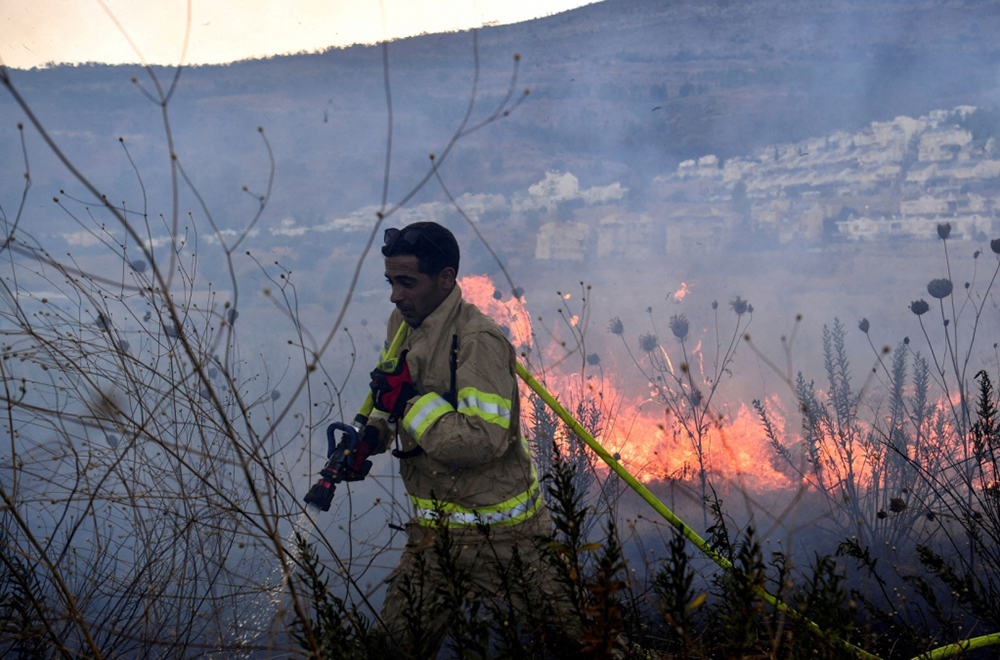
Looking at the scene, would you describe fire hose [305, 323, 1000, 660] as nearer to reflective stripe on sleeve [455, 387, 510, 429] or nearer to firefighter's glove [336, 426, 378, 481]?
firefighter's glove [336, 426, 378, 481]

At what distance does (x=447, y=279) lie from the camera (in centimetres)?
323

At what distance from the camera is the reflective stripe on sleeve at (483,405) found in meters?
2.80

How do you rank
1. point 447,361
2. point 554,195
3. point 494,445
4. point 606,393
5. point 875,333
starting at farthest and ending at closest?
point 554,195, point 875,333, point 606,393, point 447,361, point 494,445

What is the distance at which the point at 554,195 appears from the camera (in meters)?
9.62

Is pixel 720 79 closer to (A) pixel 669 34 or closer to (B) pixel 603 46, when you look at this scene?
(A) pixel 669 34

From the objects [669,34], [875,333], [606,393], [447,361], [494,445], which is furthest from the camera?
[669,34]

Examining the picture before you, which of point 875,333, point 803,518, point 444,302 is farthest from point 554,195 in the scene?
point 444,302

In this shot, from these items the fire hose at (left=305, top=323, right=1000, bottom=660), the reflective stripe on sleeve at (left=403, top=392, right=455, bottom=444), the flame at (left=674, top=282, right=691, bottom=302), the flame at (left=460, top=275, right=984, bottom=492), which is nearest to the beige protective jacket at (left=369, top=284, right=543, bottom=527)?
the reflective stripe on sleeve at (left=403, top=392, right=455, bottom=444)

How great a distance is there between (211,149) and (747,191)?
27.1 feet

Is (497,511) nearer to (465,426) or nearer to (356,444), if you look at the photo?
(465,426)

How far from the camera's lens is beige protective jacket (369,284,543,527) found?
9.10ft

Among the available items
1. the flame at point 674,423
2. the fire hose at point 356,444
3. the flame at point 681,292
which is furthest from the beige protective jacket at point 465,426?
the flame at point 681,292

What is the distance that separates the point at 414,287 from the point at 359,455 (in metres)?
0.84

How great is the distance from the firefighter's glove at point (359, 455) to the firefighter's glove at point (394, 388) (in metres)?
0.20
